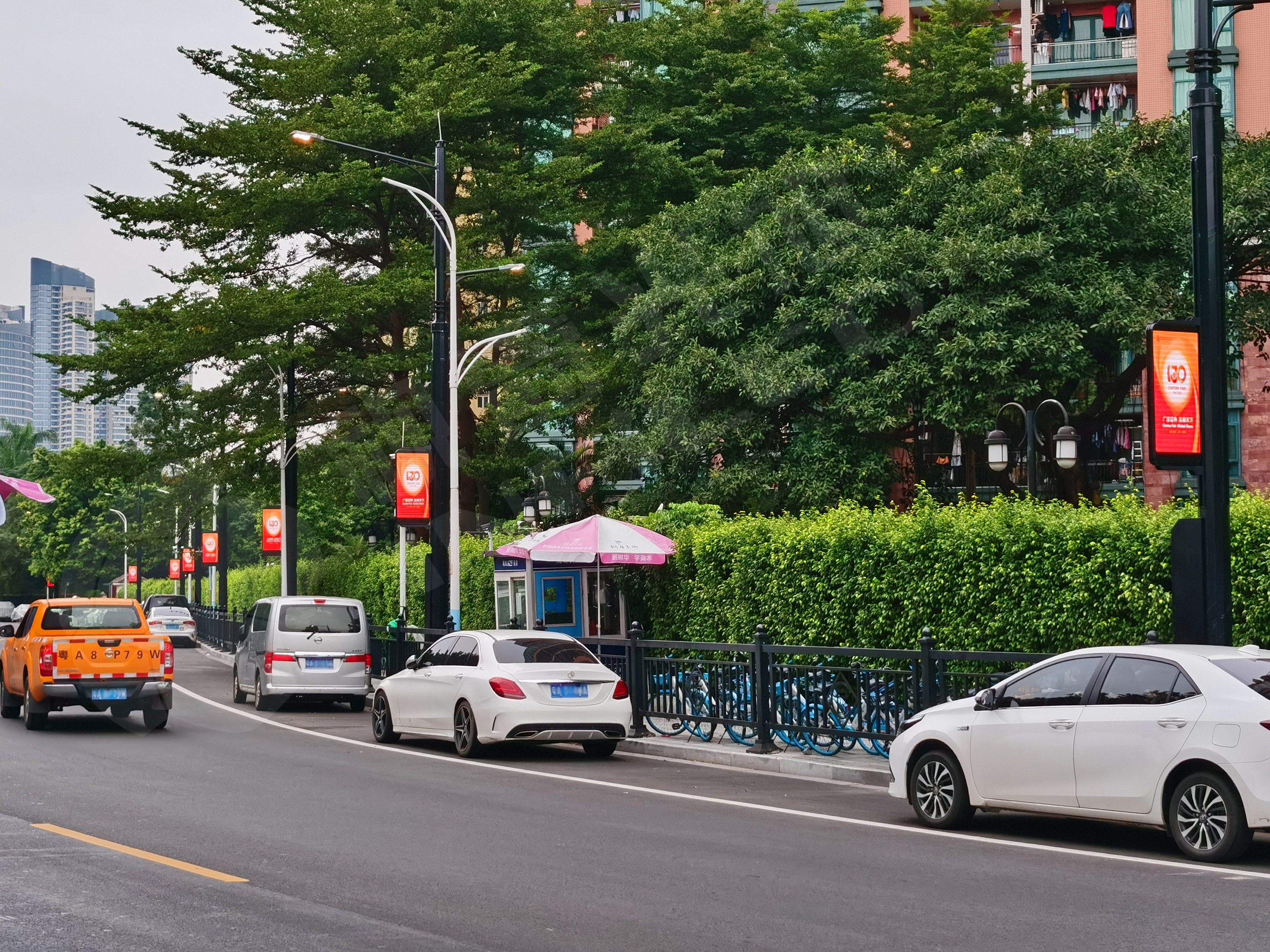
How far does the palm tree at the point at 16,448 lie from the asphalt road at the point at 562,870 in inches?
4259

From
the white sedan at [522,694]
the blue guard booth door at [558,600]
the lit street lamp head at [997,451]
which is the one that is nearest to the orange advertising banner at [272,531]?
the blue guard booth door at [558,600]

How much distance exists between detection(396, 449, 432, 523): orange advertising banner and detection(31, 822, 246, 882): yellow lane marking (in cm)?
1658

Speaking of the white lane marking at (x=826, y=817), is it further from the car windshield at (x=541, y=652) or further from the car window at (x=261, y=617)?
the car window at (x=261, y=617)

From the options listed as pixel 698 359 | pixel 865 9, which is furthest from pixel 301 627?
pixel 865 9

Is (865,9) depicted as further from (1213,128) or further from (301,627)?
(1213,128)

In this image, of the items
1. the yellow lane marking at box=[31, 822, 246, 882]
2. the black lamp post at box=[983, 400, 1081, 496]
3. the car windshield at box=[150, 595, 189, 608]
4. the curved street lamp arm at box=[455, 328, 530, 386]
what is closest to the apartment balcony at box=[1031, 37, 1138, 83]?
the curved street lamp arm at box=[455, 328, 530, 386]

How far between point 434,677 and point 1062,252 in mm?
18740

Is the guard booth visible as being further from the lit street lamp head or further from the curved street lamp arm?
the lit street lamp head

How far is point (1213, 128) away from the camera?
43.9 ft

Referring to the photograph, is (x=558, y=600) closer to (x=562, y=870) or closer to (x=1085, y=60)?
(x=562, y=870)

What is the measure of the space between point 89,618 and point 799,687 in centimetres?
1062

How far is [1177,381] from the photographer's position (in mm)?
13719

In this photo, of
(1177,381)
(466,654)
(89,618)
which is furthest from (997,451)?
(89,618)

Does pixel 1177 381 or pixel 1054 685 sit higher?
pixel 1177 381
